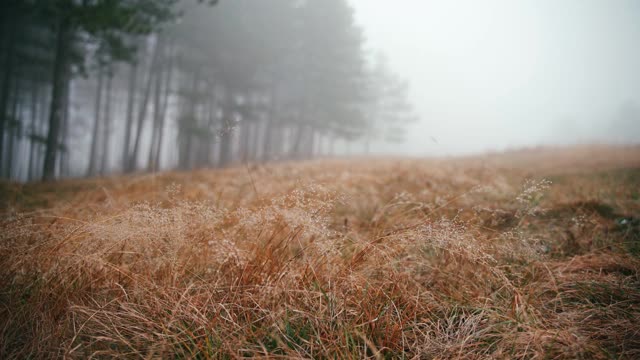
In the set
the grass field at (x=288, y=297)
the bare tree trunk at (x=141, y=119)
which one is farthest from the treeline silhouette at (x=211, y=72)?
the grass field at (x=288, y=297)

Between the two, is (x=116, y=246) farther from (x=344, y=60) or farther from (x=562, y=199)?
(x=344, y=60)

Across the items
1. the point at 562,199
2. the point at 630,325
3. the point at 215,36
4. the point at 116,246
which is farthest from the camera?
the point at 215,36

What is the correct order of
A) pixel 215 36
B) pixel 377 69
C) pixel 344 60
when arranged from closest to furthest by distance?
pixel 215 36, pixel 344 60, pixel 377 69

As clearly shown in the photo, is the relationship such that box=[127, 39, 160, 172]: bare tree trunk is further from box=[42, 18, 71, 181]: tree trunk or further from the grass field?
the grass field

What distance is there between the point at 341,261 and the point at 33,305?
1.50 metres

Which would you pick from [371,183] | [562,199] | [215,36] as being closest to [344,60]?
[215,36]

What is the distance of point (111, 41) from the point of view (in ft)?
30.3

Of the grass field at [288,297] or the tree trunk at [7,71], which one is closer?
the grass field at [288,297]

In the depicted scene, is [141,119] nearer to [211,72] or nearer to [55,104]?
[211,72]

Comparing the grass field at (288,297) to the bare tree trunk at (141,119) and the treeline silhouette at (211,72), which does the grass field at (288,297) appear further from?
the bare tree trunk at (141,119)

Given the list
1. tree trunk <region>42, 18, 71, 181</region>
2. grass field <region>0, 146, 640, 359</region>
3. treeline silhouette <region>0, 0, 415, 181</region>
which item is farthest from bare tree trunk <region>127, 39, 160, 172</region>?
grass field <region>0, 146, 640, 359</region>

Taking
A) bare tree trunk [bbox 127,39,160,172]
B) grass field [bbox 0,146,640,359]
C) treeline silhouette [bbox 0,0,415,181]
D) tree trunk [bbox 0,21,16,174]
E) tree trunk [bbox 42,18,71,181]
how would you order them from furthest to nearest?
treeline silhouette [bbox 0,0,415,181]
bare tree trunk [bbox 127,39,160,172]
tree trunk [bbox 0,21,16,174]
tree trunk [bbox 42,18,71,181]
grass field [bbox 0,146,640,359]

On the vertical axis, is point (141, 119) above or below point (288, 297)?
above

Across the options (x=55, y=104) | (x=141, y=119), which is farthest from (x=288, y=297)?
(x=141, y=119)
